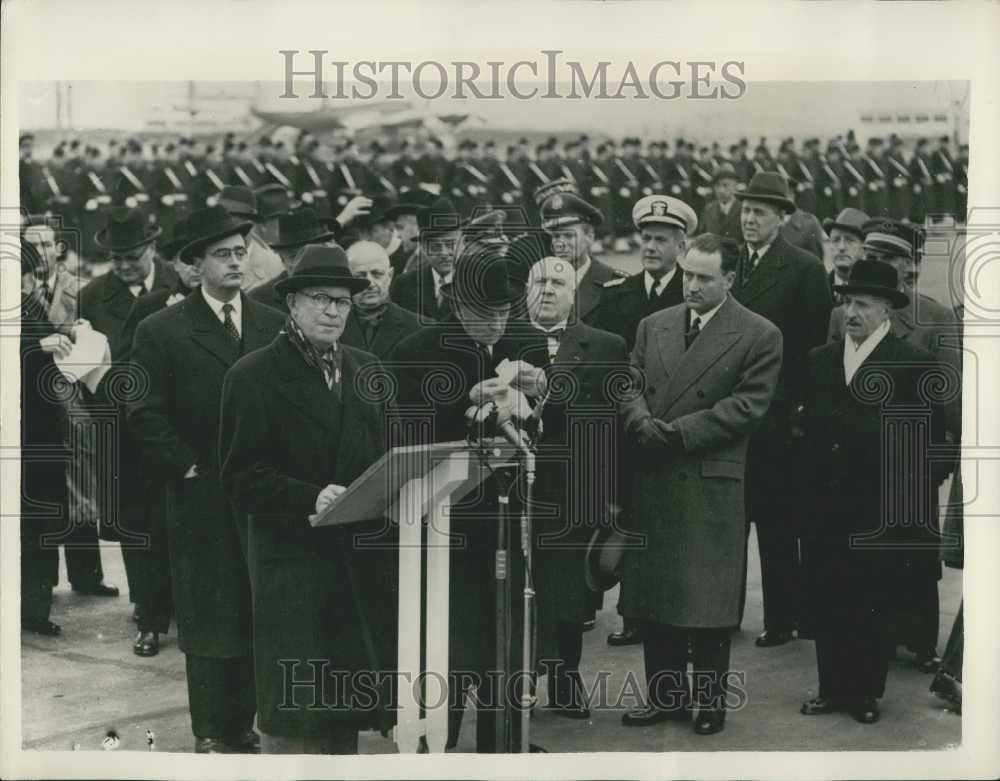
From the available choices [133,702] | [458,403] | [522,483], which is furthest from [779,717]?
[133,702]

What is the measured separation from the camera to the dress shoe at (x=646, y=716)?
5.20m

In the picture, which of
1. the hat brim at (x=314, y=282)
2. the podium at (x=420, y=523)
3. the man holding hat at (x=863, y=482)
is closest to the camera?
the podium at (x=420, y=523)

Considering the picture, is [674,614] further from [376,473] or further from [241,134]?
[241,134]

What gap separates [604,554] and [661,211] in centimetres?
131

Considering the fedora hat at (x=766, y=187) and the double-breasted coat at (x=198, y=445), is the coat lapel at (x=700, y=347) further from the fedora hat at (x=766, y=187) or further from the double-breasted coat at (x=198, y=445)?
the double-breasted coat at (x=198, y=445)

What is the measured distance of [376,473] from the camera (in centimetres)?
398

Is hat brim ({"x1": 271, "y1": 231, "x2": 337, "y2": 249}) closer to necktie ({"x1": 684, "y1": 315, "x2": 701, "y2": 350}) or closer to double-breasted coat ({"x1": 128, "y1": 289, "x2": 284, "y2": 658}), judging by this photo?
double-breasted coat ({"x1": 128, "y1": 289, "x2": 284, "y2": 658})

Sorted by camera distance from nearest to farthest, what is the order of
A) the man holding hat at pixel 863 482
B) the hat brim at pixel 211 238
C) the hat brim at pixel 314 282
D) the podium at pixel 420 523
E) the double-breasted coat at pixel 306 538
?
the podium at pixel 420 523 → the double-breasted coat at pixel 306 538 → the hat brim at pixel 314 282 → the hat brim at pixel 211 238 → the man holding hat at pixel 863 482

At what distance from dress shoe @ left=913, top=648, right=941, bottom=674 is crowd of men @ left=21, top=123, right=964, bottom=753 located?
64 mm

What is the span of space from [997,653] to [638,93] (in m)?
2.58

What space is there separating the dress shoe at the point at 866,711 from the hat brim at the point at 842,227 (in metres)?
1.77

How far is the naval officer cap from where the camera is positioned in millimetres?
5121

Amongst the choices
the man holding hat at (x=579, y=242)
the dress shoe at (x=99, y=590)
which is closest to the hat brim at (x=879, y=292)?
the man holding hat at (x=579, y=242)

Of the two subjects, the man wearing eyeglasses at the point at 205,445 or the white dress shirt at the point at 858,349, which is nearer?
the man wearing eyeglasses at the point at 205,445
